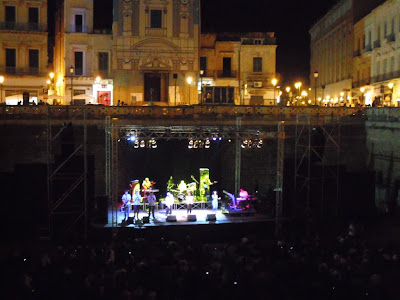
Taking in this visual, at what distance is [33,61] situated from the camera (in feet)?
127

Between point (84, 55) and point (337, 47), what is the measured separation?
2698 centimetres

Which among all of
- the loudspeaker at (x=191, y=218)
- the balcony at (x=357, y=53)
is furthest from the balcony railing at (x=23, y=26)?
the balcony at (x=357, y=53)

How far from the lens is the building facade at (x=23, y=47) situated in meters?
37.6

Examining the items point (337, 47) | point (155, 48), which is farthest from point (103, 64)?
point (337, 47)

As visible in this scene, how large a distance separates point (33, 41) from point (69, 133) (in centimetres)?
1684

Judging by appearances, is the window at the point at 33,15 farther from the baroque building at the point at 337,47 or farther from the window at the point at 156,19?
the baroque building at the point at 337,47

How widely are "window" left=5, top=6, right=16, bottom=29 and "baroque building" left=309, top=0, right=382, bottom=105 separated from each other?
24854mm

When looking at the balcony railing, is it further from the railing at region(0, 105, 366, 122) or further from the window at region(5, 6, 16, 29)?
the railing at region(0, 105, 366, 122)

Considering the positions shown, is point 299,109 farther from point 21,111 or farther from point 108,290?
point 108,290

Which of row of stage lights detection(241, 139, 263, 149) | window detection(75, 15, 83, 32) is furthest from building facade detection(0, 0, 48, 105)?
row of stage lights detection(241, 139, 263, 149)

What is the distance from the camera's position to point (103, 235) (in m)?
21.3

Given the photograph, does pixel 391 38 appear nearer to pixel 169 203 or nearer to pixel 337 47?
pixel 337 47

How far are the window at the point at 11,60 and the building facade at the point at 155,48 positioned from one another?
7.25 metres

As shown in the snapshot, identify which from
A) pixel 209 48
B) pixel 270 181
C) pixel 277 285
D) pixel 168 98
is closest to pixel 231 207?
pixel 270 181
